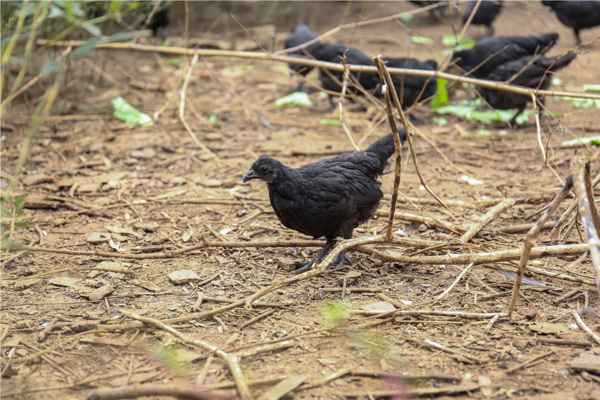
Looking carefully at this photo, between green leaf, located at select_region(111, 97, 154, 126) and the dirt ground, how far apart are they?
0.21 meters

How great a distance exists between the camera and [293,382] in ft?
8.79

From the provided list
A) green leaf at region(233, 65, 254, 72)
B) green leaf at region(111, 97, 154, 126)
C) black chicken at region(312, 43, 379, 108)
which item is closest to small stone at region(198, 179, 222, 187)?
green leaf at region(111, 97, 154, 126)

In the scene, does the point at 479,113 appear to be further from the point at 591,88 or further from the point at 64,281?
the point at 64,281

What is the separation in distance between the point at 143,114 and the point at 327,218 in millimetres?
4360

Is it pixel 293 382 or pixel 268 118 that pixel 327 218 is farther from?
pixel 268 118

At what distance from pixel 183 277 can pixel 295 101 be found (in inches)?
191

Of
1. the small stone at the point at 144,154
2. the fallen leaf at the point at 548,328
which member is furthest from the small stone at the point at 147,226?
the fallen leaf at the point at 548,328

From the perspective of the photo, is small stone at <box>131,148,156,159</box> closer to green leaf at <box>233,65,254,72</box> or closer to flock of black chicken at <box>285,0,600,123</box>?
flock of black chicken at <box>285,0,600,123</box>

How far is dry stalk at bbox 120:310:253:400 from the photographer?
2.55m

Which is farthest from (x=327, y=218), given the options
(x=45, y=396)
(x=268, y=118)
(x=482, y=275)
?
(x=268, y=118)

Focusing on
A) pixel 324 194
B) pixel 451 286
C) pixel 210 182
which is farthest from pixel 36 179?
pixel 451 286

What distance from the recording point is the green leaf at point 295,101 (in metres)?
8.16

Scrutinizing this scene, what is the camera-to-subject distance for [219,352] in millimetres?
2840

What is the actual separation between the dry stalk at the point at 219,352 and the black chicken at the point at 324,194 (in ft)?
3.59
